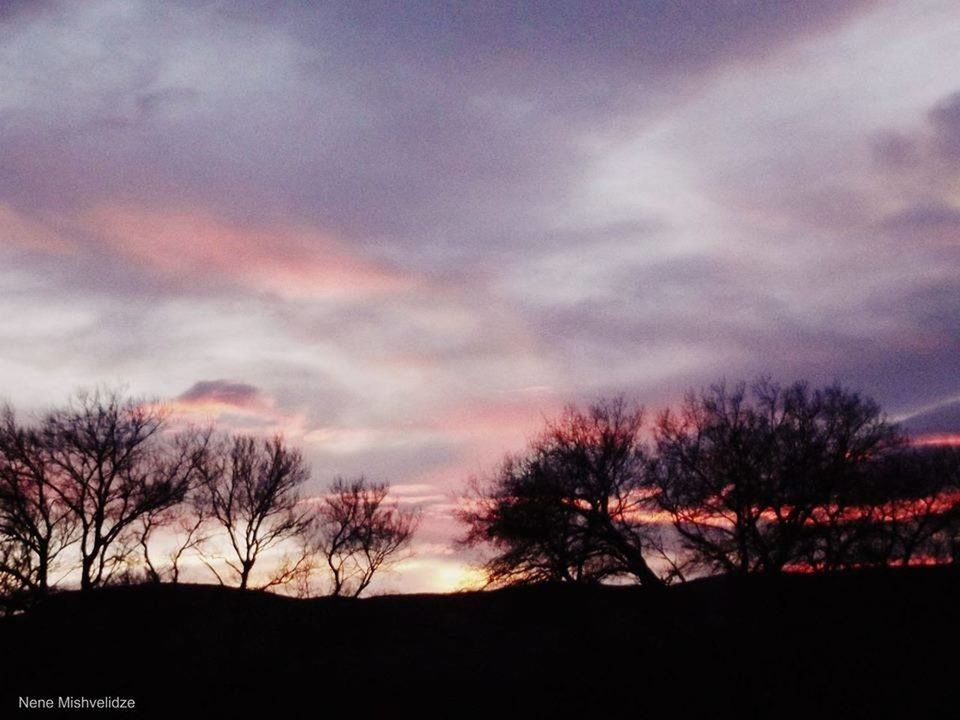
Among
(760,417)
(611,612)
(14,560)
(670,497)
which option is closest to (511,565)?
(611,612)

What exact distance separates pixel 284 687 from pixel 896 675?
21.0m

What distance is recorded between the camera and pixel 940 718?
24328mm

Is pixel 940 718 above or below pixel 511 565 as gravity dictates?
below

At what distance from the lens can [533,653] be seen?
3791cm

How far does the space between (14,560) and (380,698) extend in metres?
25.2

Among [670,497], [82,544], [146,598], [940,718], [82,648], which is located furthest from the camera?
[82,544]

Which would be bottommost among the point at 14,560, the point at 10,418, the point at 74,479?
the point at 14,560

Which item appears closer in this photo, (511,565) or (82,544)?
(511,565)

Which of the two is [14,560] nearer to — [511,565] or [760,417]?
[511,565]

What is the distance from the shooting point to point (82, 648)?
40.1 m

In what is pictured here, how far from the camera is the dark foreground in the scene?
28.4 metres

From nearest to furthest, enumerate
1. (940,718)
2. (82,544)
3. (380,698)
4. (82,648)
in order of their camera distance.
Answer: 1. (940,718)
2. (380,698)
3. (82,648)
4. (82,544)

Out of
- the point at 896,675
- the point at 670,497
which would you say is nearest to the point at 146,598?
the point at 670,497

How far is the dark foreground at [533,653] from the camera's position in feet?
93.3
